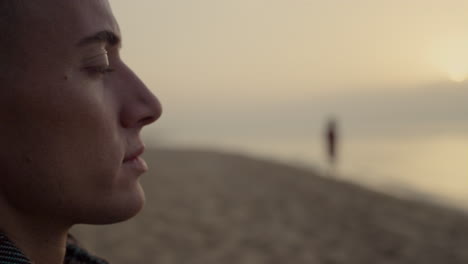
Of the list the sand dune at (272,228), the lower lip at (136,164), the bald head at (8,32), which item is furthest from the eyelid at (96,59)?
the sand dune at (272,228)

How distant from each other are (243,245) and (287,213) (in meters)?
2.34

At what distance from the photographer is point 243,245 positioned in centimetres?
557

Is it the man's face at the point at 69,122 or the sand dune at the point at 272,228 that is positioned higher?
the man's face at the point at 69,122

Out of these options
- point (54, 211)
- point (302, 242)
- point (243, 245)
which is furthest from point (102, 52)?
point (302, 242)

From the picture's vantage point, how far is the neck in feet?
3.77

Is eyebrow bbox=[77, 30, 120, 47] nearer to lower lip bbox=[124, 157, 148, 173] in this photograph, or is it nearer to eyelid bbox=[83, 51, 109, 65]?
eyelid bbox=[83, 51, 109, 65]

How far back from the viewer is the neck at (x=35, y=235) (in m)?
1.15

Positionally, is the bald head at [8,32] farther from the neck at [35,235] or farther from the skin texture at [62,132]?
the neck at [35,235]

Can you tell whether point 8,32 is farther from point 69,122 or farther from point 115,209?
point 115,209

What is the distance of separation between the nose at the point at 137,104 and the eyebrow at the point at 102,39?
88 millimetres

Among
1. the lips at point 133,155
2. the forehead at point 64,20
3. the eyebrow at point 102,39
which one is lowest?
the lips at point 133,155

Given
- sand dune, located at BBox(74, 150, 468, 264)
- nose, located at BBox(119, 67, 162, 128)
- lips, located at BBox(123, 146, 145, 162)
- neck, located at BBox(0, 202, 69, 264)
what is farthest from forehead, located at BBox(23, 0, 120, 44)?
sand dune, located at BBox(74, 150, 468, 264)

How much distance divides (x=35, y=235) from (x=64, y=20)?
56 centimetres

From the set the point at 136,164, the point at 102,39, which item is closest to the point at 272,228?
the point at 136,164
